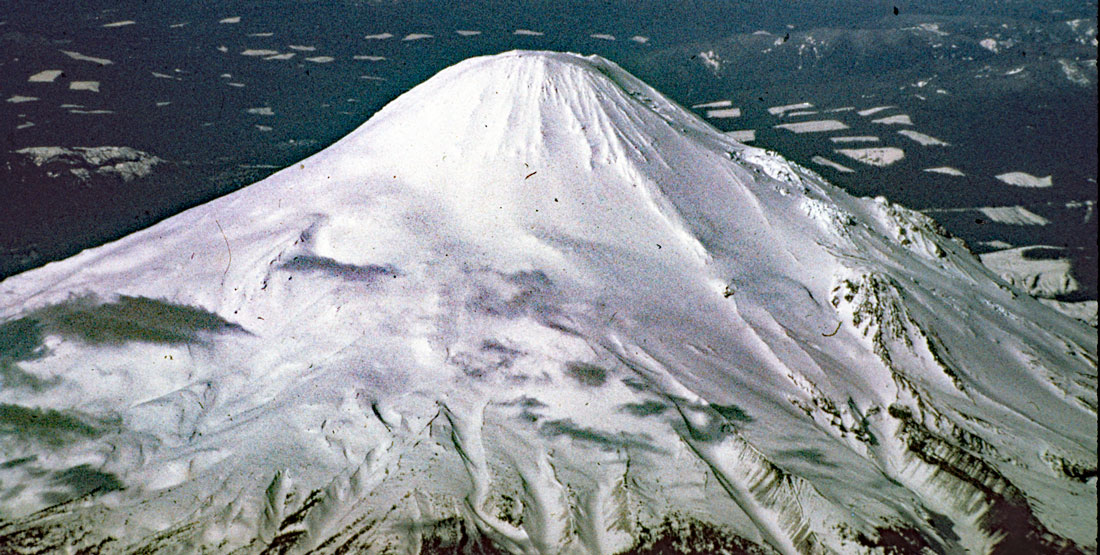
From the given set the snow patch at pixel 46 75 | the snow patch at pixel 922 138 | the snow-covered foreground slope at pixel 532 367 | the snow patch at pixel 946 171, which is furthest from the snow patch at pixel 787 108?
the snow patch at pixel 46 75

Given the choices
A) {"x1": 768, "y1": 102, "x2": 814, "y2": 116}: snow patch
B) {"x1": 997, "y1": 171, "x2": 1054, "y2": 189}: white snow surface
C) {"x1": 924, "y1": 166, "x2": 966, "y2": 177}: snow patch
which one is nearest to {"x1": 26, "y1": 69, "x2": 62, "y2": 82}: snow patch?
{"x1": 768, "y1": 102, "x2": 814, "y2": 116}: snow patch

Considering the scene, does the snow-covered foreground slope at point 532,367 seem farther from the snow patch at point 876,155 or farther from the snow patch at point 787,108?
the snow patch at point 787,108

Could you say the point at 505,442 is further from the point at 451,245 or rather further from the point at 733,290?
the point at 733,290

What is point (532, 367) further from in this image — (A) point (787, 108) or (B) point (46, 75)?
(B) point (46, 75)

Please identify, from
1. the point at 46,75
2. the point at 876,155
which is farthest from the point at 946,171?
the point at 46,75

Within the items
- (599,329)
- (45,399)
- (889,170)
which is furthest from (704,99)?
(45,399)

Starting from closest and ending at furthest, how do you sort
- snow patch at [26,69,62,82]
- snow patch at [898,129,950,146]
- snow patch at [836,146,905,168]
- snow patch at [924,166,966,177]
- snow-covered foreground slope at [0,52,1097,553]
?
snow-covered foreground slope at [0,52,1097,553], snow patch at [924,166,966,177], snow patch at [836,146,905,168], snow patch at [26,69,62,82], snow patch at [898,129,950,146]

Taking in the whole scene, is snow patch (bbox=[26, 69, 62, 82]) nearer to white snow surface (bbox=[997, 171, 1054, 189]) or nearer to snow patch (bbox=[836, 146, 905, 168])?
snow patch (bbox=[836, 146, 905, 168])

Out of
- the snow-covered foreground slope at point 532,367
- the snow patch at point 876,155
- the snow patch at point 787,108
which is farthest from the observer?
the snow patch at point 787,108
